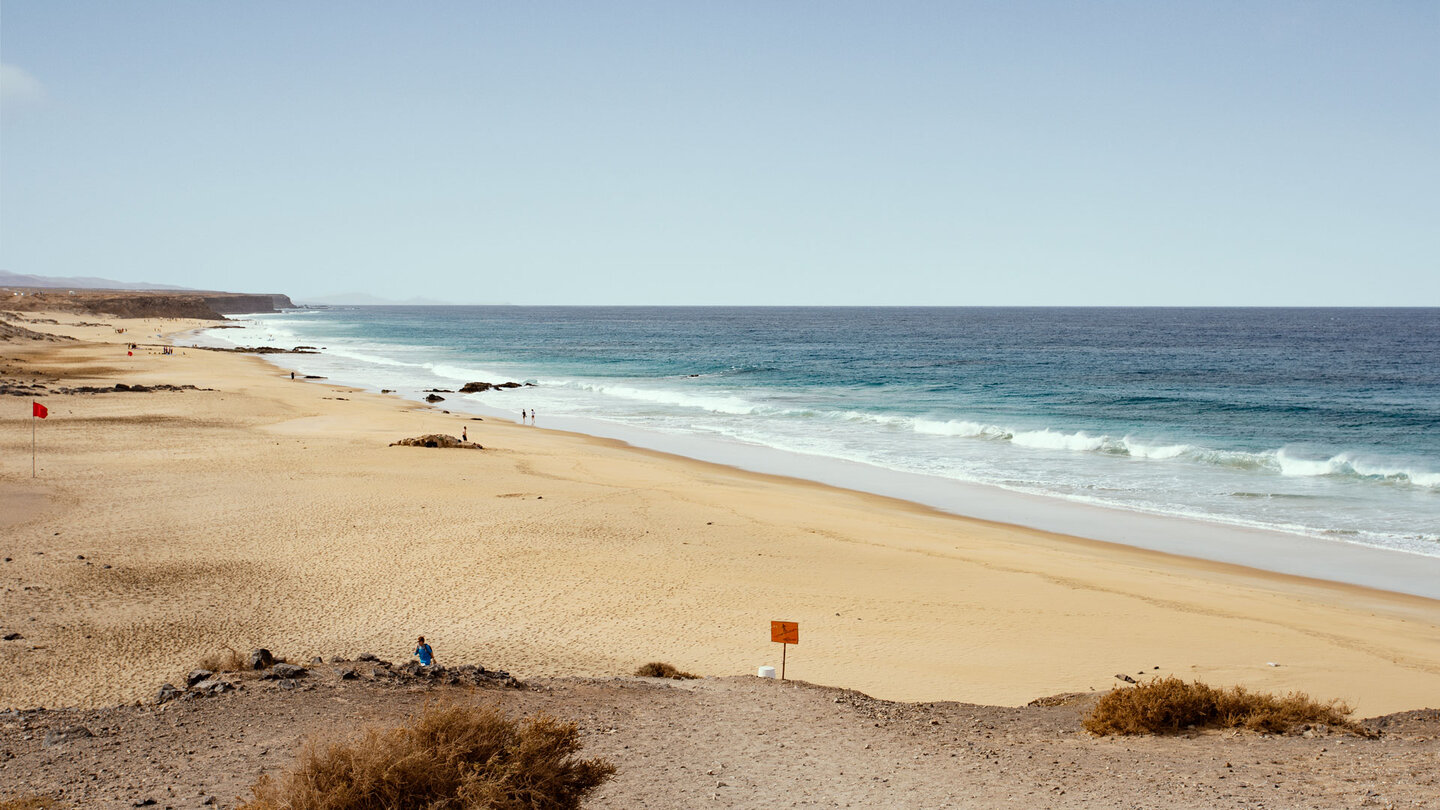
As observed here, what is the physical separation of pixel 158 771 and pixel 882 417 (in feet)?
118

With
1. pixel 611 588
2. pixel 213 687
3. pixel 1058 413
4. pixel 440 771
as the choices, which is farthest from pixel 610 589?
pixel 1058 413

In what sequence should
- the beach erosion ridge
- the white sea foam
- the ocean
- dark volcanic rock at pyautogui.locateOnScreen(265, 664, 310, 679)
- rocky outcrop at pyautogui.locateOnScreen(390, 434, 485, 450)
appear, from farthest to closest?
the white sea foam < rocky outcrop at pyautogui.locateOnScreen(390, 434, 485, 450) < the ocean < the beach erosion ridge < dark volcanic rock at pyautogui.locateOnScreen(265, 664, 310, 679)

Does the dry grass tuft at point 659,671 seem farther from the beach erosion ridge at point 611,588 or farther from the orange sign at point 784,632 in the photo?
the orange sign at point 784,632

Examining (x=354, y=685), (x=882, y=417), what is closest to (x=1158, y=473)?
(x=882, y=417)

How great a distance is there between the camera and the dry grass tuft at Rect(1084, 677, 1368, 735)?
29.8 ft

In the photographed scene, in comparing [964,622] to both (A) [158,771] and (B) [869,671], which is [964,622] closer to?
(B) [869,671]

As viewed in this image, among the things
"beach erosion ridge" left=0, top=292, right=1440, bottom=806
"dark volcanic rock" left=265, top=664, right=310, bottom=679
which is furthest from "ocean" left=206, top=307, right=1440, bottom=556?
"dark volcanic rock" left=265, top=664, right=310, bottom=679

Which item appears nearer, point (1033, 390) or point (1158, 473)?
point (1158, 473)

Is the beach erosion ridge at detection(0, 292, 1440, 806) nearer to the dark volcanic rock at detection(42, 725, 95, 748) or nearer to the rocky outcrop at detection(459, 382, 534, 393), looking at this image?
the dark volcanic rock at detection(42, 725, 95, 748)

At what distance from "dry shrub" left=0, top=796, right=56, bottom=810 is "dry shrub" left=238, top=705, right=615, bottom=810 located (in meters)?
1.72

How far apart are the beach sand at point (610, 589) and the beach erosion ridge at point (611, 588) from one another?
0.06m

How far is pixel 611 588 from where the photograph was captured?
51.4 ft

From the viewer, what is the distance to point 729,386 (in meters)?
56.8

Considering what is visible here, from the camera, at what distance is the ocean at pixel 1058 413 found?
25.5 m
